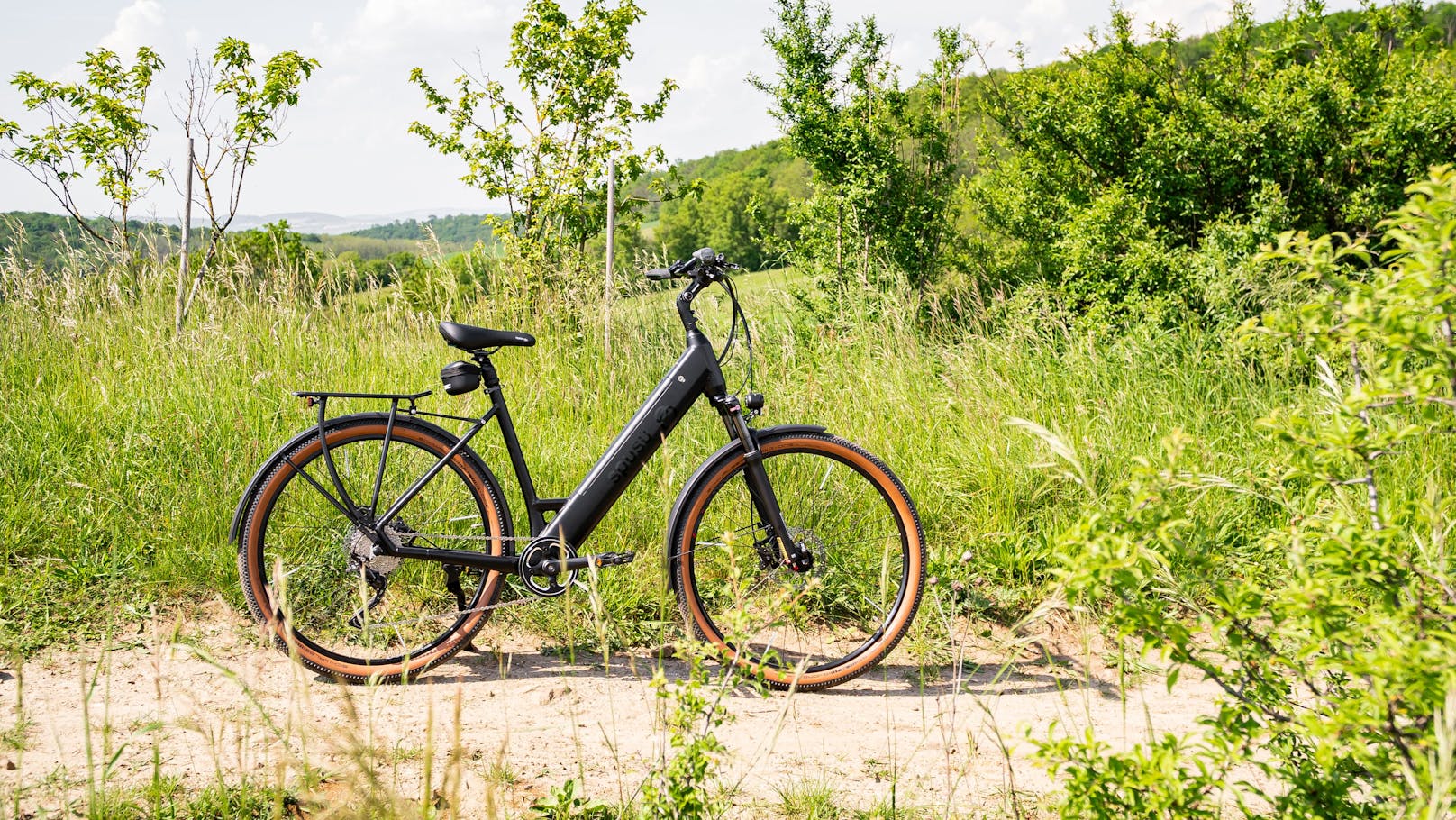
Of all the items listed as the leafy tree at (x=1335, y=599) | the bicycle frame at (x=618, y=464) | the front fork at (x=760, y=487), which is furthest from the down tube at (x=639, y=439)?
the leafy tree at (x=1335, y=599)

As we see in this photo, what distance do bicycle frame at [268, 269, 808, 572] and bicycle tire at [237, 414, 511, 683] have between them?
0.07 m

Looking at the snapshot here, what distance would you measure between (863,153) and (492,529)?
568 cm

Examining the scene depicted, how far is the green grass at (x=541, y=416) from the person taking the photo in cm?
390

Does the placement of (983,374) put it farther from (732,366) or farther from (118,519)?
(118,519)

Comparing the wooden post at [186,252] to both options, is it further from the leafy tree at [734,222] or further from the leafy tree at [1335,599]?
the leafy tree at [1335,599]

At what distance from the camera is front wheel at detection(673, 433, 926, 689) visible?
11.1 feet

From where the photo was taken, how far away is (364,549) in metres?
3.35

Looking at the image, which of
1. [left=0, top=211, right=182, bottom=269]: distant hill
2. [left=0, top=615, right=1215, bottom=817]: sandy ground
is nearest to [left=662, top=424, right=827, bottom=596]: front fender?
[left=0, top=615, right=1215, bottom=817]: sandy ground

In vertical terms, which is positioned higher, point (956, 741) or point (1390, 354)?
point (1390, 354)

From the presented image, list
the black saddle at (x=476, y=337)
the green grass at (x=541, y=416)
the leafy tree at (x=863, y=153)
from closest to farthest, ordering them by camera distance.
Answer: the black saddle at (x=476, y=337) < the green grass at (x=541, y=416) < the leafy tree at (x=863, y=153)

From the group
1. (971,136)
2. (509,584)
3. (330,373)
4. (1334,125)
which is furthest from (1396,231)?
(971,136)

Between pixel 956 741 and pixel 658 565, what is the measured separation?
1366mm

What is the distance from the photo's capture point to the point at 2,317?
5844mm

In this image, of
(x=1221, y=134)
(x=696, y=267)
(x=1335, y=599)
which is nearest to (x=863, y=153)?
(x=1221, y=134)
